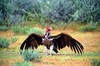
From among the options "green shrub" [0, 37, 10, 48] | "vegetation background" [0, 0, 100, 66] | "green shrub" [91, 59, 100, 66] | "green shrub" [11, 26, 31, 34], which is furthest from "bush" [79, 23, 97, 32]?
"green shrub" [0, 37, 10, 48]

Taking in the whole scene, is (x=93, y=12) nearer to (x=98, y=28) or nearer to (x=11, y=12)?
(x=98, y=28)

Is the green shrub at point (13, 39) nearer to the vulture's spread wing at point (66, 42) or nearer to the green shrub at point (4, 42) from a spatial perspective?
the green shrub at point (4, 42)

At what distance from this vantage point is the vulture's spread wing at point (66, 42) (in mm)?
4945

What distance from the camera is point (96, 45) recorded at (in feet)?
16.1

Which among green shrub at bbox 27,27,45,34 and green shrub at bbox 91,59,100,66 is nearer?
green shrub at bbox 91,59,100,66

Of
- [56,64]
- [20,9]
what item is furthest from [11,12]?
[56,64]

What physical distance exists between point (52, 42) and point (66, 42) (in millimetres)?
82

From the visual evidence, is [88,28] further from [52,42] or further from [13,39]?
[13,39]

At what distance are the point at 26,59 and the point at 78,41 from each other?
320 millimetres

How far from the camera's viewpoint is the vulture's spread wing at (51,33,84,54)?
4.94 m

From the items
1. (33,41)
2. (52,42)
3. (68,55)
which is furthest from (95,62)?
(33,41)

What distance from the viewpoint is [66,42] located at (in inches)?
198

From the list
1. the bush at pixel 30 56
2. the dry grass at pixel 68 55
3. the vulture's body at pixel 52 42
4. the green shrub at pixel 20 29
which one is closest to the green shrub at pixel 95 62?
the dry grass at pixel 68 55

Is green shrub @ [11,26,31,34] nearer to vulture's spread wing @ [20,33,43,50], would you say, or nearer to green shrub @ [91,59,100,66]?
vulture's spread wing @ [20,33,43,50]
